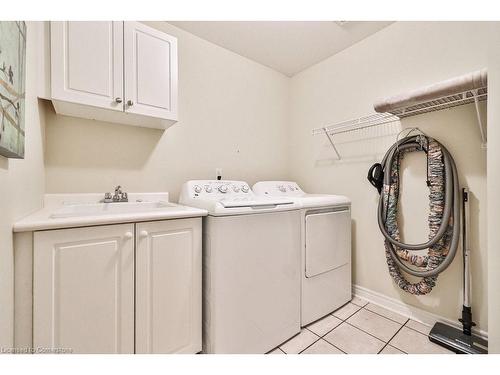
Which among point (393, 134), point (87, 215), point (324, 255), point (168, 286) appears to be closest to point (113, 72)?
point (87, 215)

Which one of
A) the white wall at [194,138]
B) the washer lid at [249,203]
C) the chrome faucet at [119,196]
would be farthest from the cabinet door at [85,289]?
the white wall at [194,138]

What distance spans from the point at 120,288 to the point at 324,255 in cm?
140

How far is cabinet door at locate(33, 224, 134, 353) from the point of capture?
0.91 meters

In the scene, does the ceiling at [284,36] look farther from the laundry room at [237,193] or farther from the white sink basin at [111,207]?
the white sink basin at [111,207]

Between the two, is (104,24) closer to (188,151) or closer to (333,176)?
(188,151)

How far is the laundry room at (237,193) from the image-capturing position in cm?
98

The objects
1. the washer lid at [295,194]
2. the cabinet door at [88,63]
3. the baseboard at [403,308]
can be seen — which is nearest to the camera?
the cabinet door at [88,63]

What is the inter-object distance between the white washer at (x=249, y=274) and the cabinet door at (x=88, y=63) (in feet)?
2.88

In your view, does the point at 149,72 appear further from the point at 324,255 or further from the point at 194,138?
the point at 324,255

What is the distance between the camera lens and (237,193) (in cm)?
198

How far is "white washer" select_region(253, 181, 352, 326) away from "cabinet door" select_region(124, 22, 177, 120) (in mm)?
1210

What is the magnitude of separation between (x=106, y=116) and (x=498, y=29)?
7.39 feet

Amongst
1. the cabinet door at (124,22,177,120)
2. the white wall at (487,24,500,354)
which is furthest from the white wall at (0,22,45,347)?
the white wall at (487,24,500,354)

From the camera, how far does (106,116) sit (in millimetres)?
1563
